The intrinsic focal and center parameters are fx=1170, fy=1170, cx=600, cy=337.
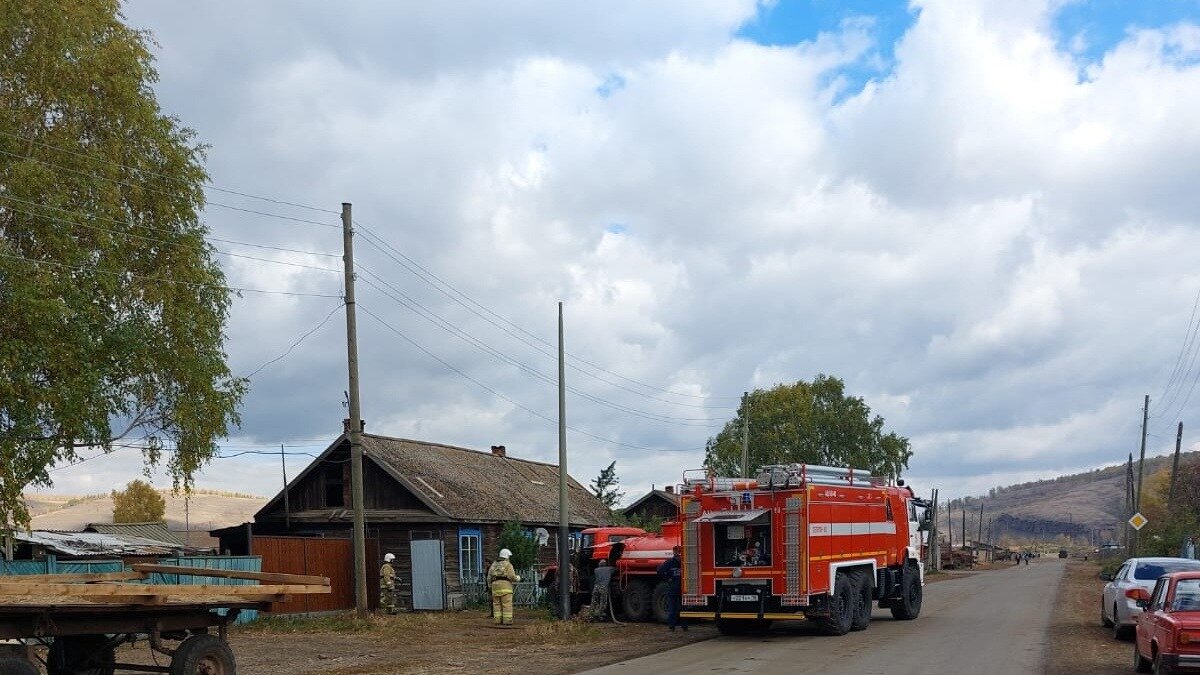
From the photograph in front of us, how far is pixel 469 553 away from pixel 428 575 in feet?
10.1

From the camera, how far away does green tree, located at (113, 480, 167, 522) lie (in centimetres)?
9438

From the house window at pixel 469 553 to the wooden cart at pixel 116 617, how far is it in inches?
881

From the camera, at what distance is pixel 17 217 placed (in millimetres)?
22891

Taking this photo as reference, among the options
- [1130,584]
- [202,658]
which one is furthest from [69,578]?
[1130,584]

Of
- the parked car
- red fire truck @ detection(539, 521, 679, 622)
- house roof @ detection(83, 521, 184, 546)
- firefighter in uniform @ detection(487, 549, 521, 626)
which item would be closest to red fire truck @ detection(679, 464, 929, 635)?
red fire truck @ detection(539, 521, 679, 622)

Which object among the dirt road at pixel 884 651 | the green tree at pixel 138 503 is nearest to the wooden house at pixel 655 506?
the dirt road at pixel 884 651

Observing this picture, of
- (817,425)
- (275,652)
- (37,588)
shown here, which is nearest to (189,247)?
(275,652)

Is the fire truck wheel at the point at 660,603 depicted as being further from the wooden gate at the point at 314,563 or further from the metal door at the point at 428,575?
the metal door at the point at 428,575

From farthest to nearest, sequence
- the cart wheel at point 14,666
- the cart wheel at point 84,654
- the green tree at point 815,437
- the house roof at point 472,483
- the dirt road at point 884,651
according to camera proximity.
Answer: the green tree at point 815,437
the house roof at point 472,483
the dirt road at point 884,651
the cart wheel at point 84,654
the cart wheel at point 14,666

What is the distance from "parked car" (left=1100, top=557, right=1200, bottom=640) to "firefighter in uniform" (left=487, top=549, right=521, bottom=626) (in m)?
12.6

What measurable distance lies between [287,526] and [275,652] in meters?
17.2

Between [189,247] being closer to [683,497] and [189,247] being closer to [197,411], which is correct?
[197,411]

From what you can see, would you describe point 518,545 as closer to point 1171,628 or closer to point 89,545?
point 89,545

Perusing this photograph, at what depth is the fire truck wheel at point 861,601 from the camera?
873 inches
